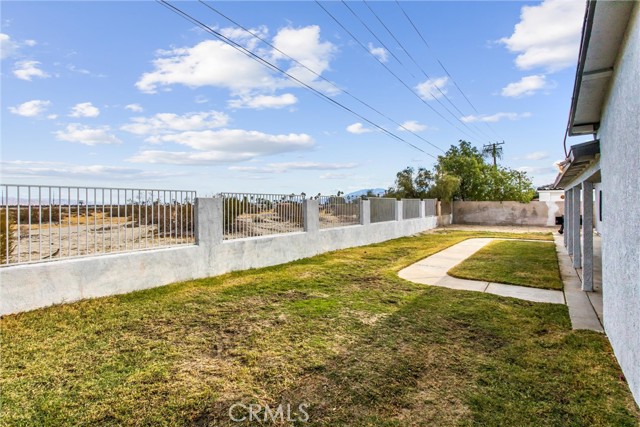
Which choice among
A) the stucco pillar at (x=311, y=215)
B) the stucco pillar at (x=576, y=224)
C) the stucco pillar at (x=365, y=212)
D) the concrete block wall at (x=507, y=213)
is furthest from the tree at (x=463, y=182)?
the stucco pillar at (x=576, y=224)

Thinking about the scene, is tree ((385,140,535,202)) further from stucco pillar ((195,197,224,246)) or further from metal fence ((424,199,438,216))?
stucco pillar ((195,197,224,246))

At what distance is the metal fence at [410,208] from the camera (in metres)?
17.1

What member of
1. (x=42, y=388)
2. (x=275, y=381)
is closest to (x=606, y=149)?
(x=275, y=381)

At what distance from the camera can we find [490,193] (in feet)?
86.2

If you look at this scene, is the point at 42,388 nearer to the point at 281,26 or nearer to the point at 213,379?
the point at 213,379

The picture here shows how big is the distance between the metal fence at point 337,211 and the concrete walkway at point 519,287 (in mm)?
3241

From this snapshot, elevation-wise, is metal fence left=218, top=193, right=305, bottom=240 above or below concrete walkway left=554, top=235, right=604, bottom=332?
above

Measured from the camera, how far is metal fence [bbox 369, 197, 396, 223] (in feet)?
45.1

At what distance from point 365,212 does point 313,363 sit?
1004 cm

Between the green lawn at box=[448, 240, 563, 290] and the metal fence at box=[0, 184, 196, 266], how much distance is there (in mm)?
6194

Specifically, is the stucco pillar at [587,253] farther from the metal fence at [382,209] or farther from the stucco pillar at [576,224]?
the metal fence at [382,209]

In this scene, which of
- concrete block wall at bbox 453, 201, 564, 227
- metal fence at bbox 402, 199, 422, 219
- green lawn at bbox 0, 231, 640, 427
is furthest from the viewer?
concrete block wall at bbox 453, 201, 564, 227

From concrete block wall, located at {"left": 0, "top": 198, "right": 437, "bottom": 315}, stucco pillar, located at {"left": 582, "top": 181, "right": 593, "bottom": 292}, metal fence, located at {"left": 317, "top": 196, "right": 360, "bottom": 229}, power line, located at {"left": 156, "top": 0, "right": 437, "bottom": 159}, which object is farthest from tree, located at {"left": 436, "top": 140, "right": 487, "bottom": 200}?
stucco pillar, located at {"left": 582, "top": 181, "right": 593, "bottom": 292}

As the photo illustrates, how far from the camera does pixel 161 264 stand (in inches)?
253
